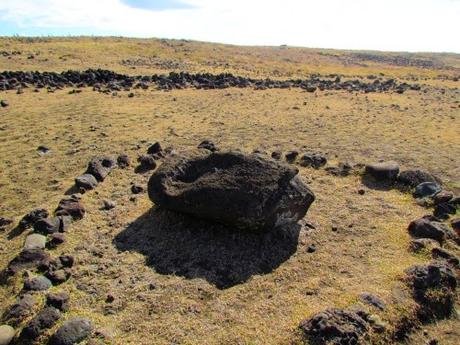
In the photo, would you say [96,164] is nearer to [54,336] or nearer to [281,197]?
[281,197]

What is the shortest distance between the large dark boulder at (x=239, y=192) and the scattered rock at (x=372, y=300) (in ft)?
6.39

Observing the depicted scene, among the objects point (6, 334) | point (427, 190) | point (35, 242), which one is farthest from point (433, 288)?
point (35, 242)

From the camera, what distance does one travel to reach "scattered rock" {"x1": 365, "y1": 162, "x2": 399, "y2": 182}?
37.9 ft

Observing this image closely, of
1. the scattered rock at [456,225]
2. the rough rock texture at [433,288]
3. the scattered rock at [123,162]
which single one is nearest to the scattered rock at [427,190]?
the scattered rock at [456,225]

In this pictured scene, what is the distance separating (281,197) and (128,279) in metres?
2.83

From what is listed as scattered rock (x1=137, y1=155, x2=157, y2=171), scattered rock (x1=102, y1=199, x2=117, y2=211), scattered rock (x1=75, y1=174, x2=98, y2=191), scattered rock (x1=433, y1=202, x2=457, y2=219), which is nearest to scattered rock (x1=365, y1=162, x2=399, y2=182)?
scattered rock (x1=433, y1=202, x2=457, y2=219)

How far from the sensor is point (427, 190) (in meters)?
10.7

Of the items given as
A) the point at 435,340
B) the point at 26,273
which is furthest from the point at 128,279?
the point at 435,340

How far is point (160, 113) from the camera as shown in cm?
1981

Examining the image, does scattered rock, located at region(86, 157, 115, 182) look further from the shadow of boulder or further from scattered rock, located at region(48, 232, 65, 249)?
scattered rock, located at region(48, 232, 65, 249)

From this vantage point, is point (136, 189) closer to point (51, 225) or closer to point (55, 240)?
point (51, 225)

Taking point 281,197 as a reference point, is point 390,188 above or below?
below

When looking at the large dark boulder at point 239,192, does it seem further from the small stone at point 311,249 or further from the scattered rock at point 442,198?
the scattered rock at point 442,198

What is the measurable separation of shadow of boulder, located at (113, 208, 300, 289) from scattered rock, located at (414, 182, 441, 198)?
3406 mm
